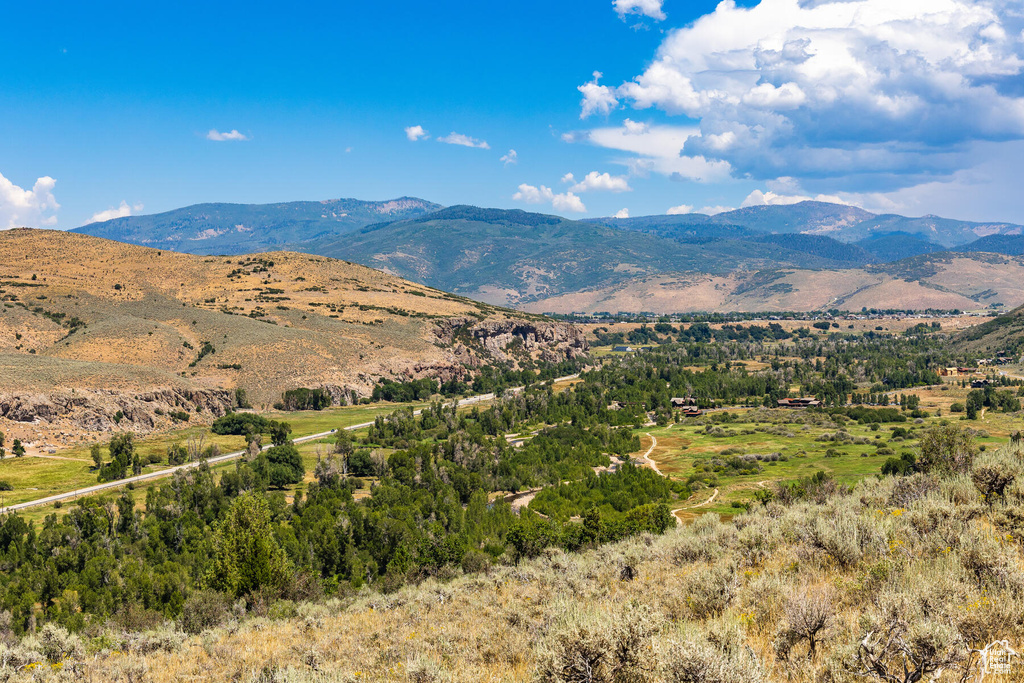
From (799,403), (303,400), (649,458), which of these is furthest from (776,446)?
(303,400)

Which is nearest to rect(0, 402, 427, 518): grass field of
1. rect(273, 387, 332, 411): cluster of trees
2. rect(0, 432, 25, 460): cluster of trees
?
rect(0, 432, 25, 460): cluster of trees

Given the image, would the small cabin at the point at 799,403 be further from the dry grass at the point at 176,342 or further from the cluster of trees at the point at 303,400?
the cluster of trees at the point at 303,400

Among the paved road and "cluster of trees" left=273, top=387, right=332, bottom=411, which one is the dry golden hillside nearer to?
"cluster of trees" left=273, top=387, right=332, bottom=411

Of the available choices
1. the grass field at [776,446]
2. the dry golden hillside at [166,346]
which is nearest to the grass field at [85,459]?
the dry golden hillside at [166,346]

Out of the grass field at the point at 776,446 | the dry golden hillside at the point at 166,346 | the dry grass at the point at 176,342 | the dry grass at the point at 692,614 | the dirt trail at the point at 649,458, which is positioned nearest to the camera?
the dry grass at the point at 692,614

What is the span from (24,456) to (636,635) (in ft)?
387

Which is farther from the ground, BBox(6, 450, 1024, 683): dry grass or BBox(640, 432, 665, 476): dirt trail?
BBox(6, 450, 1024, 683): dry grass

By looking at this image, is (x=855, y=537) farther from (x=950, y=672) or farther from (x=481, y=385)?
(x=481, y=385)

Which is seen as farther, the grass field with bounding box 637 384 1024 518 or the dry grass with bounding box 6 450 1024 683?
the grass field with bounding box 637 384 1024 518

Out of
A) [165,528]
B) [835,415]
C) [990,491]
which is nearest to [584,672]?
[990,491]

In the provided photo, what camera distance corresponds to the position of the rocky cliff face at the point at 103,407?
111562 mm

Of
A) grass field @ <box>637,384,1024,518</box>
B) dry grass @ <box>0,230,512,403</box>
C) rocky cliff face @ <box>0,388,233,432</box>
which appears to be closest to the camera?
grass field @ <box>637,384,1024,518</box>

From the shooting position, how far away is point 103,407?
119 meters

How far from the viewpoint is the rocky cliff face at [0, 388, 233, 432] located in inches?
4392
